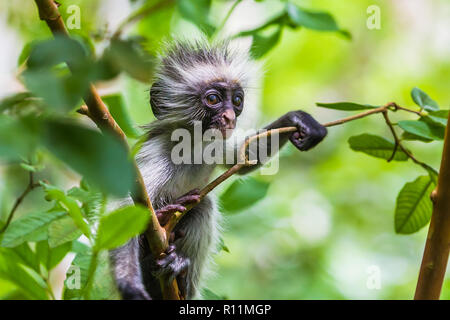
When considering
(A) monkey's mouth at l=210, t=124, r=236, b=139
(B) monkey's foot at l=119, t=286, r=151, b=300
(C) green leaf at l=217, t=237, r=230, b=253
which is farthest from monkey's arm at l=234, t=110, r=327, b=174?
(B) monkey's foot at l=119, t=286, r=151, b=300

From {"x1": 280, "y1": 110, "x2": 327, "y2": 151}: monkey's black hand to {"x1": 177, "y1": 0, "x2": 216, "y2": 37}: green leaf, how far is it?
2.28 feet

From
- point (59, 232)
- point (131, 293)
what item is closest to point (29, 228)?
point (59, 232)

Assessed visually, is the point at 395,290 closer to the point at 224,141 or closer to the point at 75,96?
the point at 224,141

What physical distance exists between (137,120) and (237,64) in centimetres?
90

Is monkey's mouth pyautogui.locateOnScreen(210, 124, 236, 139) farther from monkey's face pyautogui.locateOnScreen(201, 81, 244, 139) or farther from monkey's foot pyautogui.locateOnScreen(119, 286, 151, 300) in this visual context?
monkey's foot pyautogui.locateOnScreen(119, 286, 151, 300)

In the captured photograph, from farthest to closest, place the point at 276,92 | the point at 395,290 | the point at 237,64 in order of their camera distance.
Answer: the point at 276,92, the point at 395,290, the point at 237,64

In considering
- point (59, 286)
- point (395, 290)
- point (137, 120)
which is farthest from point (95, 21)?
point (395, 290)

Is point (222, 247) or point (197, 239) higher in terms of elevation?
point (222, 247)

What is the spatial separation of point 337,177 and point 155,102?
14.0 ft

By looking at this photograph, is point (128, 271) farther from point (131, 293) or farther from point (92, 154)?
point (92, 154)

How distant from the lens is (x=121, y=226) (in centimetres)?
119

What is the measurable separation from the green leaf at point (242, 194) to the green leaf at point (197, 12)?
0.91 meters

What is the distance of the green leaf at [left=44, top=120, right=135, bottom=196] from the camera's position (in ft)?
2.56

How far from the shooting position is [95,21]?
3.49m
